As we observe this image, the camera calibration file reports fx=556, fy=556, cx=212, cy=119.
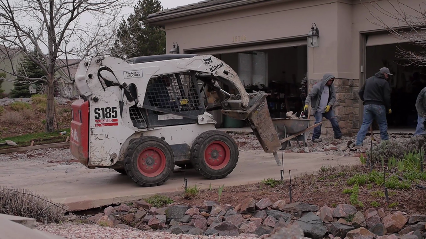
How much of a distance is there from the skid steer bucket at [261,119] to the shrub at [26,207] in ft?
13.5

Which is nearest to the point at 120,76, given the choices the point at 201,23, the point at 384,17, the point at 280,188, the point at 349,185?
the point at 280,188

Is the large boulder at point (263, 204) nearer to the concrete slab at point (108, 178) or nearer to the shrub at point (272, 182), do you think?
the shrub at point (272, 182)

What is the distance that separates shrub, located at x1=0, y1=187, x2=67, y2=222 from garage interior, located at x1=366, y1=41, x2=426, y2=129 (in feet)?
50.5

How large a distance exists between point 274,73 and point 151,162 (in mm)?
14524

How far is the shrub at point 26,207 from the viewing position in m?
6.39

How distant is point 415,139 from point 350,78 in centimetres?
646

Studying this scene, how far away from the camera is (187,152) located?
9539 millimetres

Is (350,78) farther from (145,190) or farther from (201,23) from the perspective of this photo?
(145,190)

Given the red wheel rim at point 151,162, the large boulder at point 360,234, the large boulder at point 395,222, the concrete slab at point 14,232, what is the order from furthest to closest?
1. the red wheel rim at point 151,162
2. the large boulder at point 395,222
3. the large boulder at point 360,234
4. the concrete slab at point 14,232

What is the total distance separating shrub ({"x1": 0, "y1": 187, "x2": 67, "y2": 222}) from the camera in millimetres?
6387

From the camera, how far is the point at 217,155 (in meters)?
9.59

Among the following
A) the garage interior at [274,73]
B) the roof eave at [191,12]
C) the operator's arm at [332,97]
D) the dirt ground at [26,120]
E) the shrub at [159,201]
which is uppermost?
the roof eave at [191,12]

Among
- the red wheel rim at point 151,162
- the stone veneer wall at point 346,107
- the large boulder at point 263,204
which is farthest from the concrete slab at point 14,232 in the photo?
the stone veneer wall at point 346,107

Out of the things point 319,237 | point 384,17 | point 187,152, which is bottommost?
point 319,237
